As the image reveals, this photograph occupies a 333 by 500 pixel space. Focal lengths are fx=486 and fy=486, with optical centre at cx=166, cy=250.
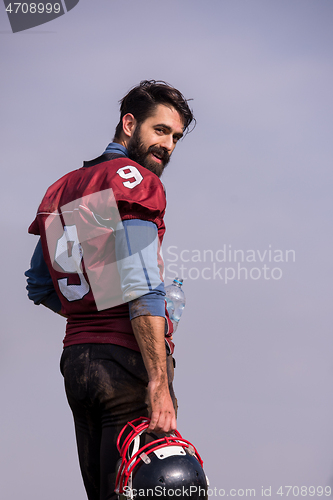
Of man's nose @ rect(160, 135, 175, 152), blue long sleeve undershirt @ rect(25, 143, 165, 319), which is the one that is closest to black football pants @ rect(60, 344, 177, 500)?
blue long sleeve undershirt @ rect(25, 143, 165, 319)

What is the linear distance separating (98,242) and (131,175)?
1.18 ft

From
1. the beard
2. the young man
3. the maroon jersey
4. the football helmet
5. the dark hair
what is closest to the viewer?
the football helmet

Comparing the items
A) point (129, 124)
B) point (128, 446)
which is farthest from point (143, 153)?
point (128, 446)

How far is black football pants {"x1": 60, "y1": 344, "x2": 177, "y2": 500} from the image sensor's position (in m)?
2.15

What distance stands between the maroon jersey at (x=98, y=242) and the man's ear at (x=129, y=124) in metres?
0.48

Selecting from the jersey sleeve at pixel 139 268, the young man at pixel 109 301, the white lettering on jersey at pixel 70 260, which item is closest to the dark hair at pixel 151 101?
the young man at pixel 109 301

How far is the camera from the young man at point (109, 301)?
2117mm

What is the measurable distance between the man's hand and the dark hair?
134cm

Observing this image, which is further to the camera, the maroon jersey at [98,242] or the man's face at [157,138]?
the man's face at [157,138]

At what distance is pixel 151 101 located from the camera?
9.74ft

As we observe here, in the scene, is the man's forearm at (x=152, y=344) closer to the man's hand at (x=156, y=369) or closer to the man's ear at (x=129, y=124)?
the man's hand at (x=156, y=369)

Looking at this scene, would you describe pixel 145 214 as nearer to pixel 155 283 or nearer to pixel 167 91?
pixel 155 283

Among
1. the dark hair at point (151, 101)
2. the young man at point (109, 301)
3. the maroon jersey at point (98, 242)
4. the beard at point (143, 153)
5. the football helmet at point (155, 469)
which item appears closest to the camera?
the football helmet at point (155, 469)

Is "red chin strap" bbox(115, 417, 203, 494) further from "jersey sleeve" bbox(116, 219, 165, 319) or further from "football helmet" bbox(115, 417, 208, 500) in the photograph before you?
"jersey sleeve" bbox(116, 219, 165, 319)
